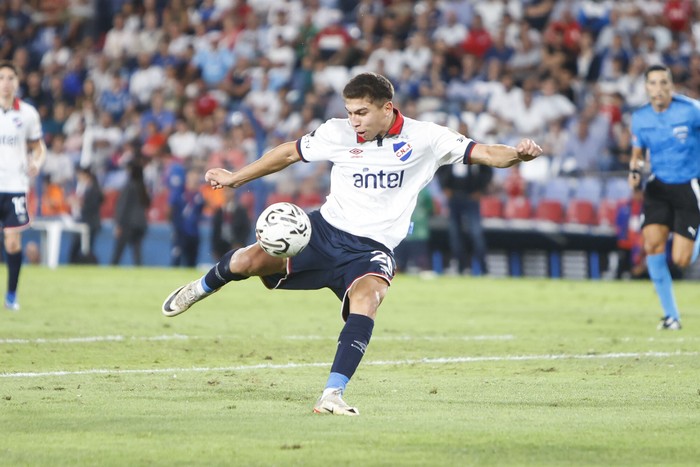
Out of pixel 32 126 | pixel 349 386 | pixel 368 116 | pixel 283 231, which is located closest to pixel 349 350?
pixel 283 231

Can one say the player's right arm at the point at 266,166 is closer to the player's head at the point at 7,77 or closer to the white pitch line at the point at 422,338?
the white pitch line at the point at 422,338

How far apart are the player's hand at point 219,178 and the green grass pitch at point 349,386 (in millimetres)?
1311

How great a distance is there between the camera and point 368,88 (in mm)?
7742

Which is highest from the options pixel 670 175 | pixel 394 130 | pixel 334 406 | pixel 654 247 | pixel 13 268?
pixel 394 130

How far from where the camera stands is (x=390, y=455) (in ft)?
18.9

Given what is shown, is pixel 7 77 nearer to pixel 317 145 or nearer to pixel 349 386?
pixel 317 145

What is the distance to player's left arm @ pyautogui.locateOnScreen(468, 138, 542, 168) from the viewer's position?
7.53 m

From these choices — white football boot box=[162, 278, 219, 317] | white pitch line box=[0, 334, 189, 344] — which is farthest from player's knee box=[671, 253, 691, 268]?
white football boot box=[162, 278, 219, 317]

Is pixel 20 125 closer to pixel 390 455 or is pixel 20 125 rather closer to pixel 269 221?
pixel 269 221

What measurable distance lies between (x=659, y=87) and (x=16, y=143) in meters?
7.15

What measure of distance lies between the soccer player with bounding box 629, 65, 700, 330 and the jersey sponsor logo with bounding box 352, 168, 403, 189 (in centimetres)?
562

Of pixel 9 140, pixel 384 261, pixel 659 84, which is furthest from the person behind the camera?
pixel 9 140

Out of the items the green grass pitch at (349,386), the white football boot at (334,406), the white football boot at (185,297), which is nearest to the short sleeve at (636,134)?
the green grass pitch at (349,386)

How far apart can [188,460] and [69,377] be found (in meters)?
3.49
